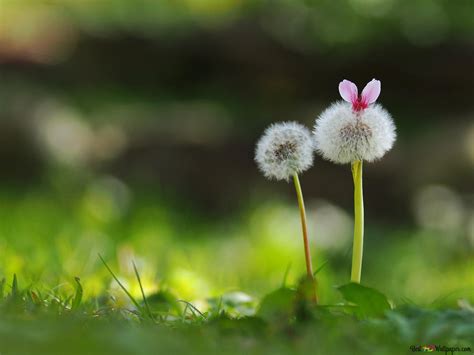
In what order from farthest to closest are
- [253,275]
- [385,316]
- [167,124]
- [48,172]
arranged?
[167,124]
[48,172]
[253,275]
[385,316]

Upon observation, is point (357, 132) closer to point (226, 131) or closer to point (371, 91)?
point (371, 91)

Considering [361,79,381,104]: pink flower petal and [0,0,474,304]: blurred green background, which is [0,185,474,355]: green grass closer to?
[0,0,474,304]: blurred green background

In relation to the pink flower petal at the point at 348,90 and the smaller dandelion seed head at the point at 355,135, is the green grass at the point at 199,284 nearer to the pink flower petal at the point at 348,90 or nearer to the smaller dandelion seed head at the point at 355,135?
the smaller dandelion seed head at the point at 355,135

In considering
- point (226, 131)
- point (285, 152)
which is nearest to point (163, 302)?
point (285, 152)

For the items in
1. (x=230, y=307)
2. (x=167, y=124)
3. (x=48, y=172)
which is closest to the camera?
(x=230, y=307)

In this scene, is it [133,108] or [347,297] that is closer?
[347,297]

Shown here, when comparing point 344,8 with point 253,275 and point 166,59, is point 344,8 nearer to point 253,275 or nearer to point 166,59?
point 166,59

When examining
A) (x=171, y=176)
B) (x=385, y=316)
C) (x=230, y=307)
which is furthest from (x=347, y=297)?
(x=171, y=176)
